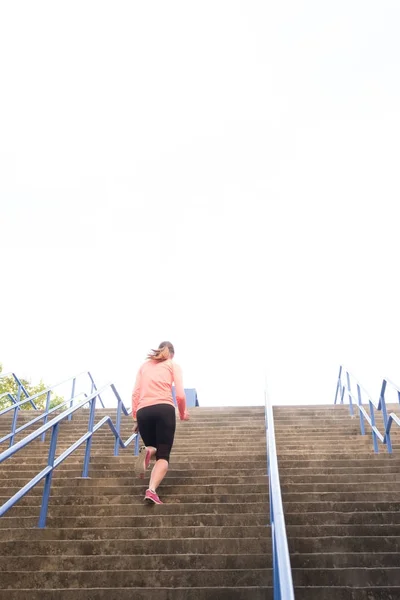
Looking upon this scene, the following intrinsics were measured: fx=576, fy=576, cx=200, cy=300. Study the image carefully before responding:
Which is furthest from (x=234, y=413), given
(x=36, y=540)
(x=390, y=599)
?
(x=390, y=599)

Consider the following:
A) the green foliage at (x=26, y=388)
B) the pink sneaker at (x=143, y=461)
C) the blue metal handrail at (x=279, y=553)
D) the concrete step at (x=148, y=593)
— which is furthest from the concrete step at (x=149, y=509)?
the green foliage at (x=26, y=388)

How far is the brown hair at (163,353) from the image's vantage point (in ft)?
17.2

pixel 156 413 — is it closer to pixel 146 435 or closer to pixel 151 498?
pixel 146 435

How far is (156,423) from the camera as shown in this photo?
15.9 ft

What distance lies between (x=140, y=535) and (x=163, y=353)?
5.29 feet

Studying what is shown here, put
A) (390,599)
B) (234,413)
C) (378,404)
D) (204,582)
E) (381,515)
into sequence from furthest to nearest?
(234,413) < (378,404) < (381,515) < (204,582) < (390,599)

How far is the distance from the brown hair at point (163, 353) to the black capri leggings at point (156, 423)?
0.50 metres

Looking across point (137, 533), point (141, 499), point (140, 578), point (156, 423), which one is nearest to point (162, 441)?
point (156, 423)

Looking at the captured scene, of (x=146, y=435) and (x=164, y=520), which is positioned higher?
(x=146, y=435)

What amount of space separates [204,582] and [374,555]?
1.16 m

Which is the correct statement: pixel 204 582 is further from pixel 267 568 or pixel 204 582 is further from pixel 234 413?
pixel 234 413

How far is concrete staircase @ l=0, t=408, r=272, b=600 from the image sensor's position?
349cm

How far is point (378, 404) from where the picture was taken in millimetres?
7234

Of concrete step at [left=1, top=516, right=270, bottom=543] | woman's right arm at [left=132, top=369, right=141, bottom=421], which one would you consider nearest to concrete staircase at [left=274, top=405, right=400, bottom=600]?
concrete step at [left=1, top=516, right=270, bottom=543]
